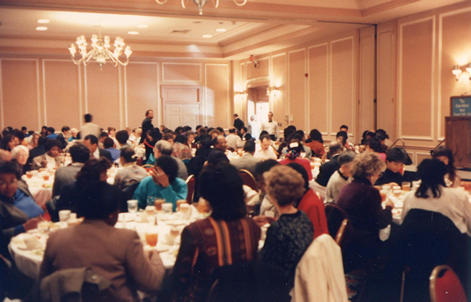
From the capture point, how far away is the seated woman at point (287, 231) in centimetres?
249

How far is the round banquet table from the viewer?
9.53 ft

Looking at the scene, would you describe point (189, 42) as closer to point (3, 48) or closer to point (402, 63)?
point (3, 48)

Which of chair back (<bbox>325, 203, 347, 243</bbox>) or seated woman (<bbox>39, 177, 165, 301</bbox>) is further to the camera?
chair back (<bbox>325, 203, 347, 243</bbox>)

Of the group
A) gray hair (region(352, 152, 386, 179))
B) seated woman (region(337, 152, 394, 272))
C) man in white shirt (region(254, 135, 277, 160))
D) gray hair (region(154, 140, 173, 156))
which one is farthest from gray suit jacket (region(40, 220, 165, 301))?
man in white shirt (region(254, 135, 277, 160))

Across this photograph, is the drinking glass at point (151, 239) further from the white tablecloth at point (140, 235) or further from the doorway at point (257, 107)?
the doorway at point (257, 107)

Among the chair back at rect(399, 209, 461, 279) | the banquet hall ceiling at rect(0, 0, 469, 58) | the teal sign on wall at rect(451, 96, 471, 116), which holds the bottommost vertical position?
the chair back at rect(399, 209, 461, 279)

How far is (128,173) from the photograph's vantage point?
4.81 meters

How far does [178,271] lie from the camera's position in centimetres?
224

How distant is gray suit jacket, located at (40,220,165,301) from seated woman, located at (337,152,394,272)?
1.81 meters

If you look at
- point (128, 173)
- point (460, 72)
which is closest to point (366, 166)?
point (128, 173)

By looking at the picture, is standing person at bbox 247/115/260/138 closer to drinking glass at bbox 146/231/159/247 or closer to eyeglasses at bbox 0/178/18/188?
eyeglasses at bbox 0/178/18/188

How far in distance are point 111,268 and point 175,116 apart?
15615 millimetres

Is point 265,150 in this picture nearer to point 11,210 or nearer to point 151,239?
point 11,210

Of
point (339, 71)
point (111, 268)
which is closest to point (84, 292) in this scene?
point (111, 268)
